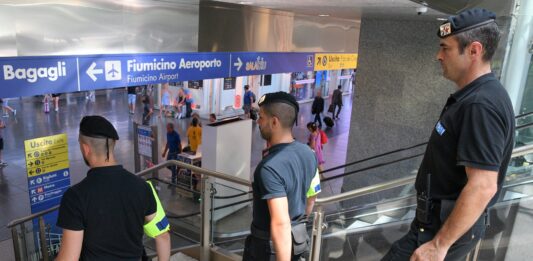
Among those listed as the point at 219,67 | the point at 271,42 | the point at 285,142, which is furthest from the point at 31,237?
the point at 271,42

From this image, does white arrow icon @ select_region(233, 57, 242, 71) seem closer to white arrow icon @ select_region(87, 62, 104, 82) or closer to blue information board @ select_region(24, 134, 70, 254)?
white arrow icon @ select_region(87, 62, 104, 82)

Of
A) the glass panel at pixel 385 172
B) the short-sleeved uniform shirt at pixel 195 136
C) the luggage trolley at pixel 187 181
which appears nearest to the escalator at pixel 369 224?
the luggage trolley at pixel 187 181

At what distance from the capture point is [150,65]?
526 cm

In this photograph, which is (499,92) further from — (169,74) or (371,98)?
(371,98)

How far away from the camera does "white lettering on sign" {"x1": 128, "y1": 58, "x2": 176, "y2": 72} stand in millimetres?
5031

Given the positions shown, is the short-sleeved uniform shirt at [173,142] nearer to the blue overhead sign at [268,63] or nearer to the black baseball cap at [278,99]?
the blue overhead sign at [268,63]

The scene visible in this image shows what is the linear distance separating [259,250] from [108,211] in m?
0.92

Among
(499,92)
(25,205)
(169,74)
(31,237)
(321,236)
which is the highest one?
(499,92)

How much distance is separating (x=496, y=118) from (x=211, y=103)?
19022mm

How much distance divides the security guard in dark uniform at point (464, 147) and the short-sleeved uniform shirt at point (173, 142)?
8.76m

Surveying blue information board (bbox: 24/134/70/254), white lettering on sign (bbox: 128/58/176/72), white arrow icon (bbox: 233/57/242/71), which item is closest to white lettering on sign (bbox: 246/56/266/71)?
white arrow icon (bbox: 233/57/242/71)

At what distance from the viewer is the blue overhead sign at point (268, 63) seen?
6.58 metres

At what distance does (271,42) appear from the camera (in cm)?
785

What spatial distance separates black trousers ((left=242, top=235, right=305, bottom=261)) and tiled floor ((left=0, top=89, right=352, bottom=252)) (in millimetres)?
3180
